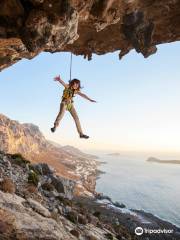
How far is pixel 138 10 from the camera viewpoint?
15.6 meters

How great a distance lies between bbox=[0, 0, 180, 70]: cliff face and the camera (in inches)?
432

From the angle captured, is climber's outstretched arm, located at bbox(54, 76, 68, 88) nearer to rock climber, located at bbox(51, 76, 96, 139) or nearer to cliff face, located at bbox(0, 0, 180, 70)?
rock climber, located at bbox(51, 76, 96, 139)

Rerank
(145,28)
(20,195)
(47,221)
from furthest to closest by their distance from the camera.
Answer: (20,195) < (47,221) < (145,28)

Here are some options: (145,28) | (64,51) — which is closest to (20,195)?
(64,51)

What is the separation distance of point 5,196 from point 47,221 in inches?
140

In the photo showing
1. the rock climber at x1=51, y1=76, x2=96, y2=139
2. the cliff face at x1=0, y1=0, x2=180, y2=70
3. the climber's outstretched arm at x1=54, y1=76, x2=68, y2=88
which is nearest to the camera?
the cliff face at x1=0, y1=0, x2=180, y2=70

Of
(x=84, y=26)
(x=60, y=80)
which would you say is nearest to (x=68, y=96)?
(x=60, y=80)

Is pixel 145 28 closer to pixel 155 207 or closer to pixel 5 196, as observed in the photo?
pixel 5 196

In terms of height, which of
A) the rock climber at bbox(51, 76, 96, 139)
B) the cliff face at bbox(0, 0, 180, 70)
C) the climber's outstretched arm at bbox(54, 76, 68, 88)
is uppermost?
the cliff face at bbox(0, 0, 180, 70)

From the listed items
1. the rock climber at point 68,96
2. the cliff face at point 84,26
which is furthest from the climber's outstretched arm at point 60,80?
the cliff face at point 84,26

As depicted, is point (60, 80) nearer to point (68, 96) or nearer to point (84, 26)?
point (68, 96)

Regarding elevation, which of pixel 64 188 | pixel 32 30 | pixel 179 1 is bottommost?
pixel 64 188

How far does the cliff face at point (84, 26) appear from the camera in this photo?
1097 cm

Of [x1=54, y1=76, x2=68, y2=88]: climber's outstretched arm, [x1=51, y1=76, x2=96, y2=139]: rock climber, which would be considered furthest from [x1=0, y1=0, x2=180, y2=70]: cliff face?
[x1=51, y1=76, x2=96, y2=139]: rock climber
